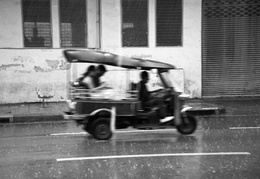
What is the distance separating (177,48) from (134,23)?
2247mm

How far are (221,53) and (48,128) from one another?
9318 mm

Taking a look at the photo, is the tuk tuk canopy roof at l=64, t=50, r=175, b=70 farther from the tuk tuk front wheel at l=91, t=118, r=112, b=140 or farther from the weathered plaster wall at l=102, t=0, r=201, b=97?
the weathered plaster wall at l=102, t=0, r=201, b=97

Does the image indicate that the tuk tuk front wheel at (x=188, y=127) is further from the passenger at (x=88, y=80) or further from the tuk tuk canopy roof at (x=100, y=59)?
the passenger at (x=88, y=80)

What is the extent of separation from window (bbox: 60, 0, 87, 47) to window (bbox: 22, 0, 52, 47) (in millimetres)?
600

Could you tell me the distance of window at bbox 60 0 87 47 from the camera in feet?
48.8

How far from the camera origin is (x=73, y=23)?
15.0 meters

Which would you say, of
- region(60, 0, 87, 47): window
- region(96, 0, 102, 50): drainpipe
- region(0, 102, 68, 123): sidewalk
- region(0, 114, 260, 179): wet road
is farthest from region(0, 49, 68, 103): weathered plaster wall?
region(0, 114, 260, 179): wet road

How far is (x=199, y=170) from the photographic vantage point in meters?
5.58

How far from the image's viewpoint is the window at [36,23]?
47.8 feet

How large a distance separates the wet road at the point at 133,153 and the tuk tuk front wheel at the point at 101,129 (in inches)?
6.8

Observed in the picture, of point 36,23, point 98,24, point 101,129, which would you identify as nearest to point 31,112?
point 36,23

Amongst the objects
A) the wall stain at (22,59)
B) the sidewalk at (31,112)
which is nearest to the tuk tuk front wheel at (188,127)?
the sidewalk at (31,112)

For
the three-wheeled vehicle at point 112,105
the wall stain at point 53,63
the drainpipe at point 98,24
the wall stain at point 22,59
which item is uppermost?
the drainpipe at point 98,24

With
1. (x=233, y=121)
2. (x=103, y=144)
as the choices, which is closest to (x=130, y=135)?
(x=103, y=144)
